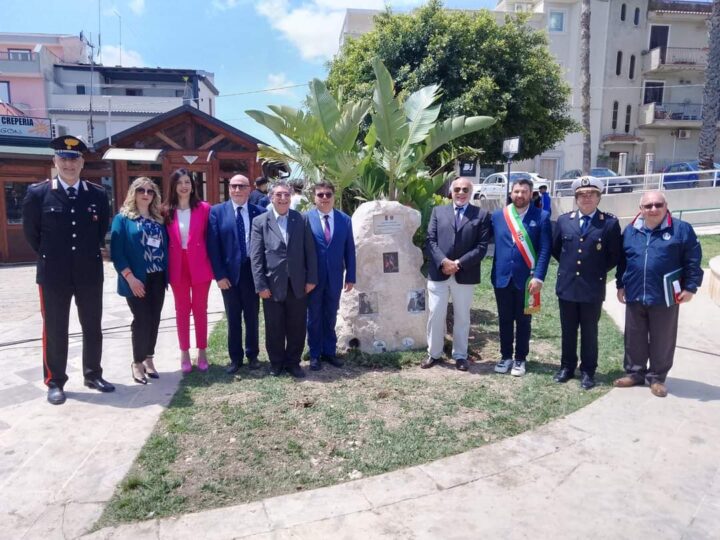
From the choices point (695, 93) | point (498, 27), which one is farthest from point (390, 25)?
point (695, 93)

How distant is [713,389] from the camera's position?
4.94m

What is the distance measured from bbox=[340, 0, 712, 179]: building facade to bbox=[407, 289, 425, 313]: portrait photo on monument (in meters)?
28.5

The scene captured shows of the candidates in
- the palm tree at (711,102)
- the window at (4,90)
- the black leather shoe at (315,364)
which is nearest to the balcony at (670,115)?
the palm tree at (711,102)

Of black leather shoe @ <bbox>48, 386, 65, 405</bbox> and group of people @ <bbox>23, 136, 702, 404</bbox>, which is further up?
group of people @ <bbox>23, 136, 702, 404</bbox>

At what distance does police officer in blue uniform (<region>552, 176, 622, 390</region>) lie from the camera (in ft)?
15.9

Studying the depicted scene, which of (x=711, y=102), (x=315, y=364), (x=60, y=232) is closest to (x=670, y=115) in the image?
(x=711, y=102)

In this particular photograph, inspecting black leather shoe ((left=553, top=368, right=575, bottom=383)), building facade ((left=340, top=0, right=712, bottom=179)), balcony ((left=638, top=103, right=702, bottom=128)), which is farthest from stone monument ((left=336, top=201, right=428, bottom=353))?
balcony ((left=638, top=103, right=702, bottom=128))

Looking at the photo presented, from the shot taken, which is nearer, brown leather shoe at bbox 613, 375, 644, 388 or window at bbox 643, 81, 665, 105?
brown leather shoe at bbox 613, 375, 644, 388

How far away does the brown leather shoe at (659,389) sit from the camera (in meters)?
4.73

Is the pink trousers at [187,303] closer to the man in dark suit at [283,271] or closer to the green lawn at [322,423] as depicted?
the green lawn at [322,423]

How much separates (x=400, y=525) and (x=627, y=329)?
3129mm

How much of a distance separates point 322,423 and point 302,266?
5.23 feet

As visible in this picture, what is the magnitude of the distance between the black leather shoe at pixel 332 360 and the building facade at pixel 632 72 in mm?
29246

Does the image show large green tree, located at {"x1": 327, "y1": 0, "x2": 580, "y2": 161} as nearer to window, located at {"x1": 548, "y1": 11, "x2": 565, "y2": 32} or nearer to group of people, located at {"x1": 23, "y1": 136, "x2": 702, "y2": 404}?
group of people, located at {"x1": 23, "y1": 136, "x2": 702, "y2": 404}
